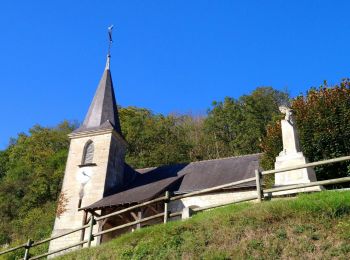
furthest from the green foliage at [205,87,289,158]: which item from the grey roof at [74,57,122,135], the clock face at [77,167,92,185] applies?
the clock face at [77,167,92,185]

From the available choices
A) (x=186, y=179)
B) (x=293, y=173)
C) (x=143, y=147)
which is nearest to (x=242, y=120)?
(x=143, y=147)

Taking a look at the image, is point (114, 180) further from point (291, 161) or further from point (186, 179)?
point (291, 161)

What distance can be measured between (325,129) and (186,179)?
7105mm

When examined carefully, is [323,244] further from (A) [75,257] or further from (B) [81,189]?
(B) [81,189]

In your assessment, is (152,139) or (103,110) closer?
(103,110)

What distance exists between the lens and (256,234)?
27.1 ft

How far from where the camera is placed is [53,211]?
1148 inches

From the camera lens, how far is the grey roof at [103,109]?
21.9 m

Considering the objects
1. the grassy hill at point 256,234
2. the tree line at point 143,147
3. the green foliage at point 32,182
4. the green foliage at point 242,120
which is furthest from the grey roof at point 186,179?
the green foliage at point 242,120

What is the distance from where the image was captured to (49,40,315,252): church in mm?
16875

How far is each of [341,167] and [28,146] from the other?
32983mm

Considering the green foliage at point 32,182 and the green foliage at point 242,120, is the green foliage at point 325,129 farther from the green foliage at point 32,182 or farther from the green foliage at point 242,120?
the green foliage at point 32,182

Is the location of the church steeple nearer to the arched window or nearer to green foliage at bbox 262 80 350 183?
the arched window

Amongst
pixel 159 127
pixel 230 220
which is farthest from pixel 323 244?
pixel 159 127
